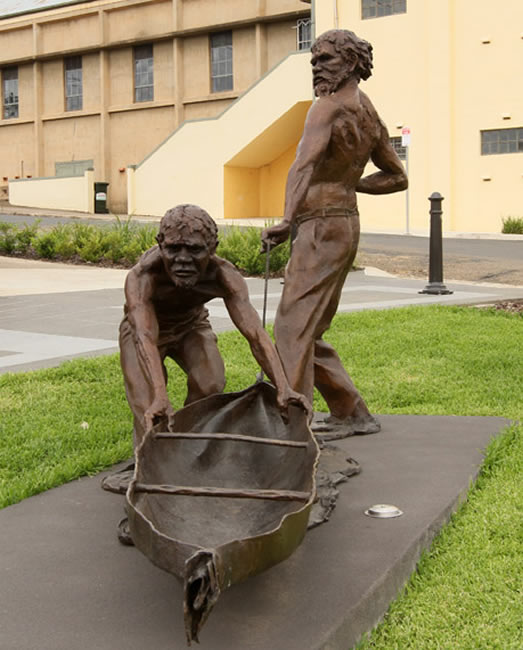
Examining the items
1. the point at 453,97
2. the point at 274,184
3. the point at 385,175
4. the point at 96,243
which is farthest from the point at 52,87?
the point at 385,175

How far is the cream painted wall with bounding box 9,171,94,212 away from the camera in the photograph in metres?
31.9

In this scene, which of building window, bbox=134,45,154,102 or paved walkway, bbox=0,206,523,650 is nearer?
paved walkway, bbox=0,206,523,650

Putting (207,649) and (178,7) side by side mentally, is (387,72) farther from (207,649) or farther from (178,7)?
(207,649)

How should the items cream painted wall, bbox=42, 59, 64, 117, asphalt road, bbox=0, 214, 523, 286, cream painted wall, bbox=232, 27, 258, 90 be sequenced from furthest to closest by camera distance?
cream painted wall, bbox=42, 59, 64, 117 < cream painted wall, bbox=232, 27, 258, 90 < asphalt road, bbox=0, 214, 523, 286

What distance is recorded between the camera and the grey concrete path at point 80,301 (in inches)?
327

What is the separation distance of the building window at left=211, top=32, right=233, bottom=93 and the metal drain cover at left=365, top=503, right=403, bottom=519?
30.9m

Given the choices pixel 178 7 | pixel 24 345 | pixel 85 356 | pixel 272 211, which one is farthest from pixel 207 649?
pixel 178 7

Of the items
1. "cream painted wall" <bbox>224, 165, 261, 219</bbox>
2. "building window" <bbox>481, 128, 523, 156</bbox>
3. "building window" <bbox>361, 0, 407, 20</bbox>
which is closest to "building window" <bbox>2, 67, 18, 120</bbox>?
"cream painted wall" <bbox>224, 165, 261, 219</bbox>

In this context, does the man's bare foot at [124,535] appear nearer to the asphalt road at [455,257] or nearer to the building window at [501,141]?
the asphalt road at [455,257]

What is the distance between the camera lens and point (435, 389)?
686cm

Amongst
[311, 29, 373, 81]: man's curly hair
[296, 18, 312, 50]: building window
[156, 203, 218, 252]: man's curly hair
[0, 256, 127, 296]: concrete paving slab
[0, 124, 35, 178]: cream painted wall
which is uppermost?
[296, 18, 312, 50]: building window

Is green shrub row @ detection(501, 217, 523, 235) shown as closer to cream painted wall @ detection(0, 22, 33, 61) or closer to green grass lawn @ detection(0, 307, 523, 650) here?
green grass lawn @ detection(0, 307, 523, 650)

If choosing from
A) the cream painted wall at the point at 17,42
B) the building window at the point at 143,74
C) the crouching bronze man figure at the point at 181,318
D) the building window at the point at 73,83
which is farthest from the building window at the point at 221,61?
the crouching bronze man figure at the point at 181,318

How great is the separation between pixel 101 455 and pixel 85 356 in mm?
3050
